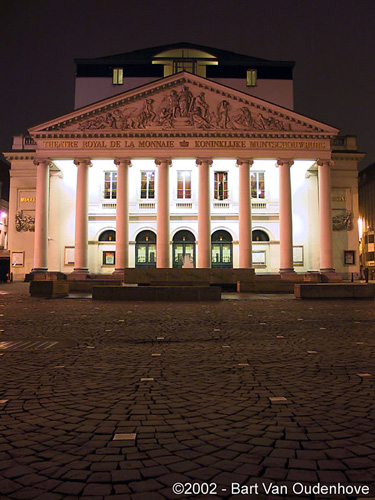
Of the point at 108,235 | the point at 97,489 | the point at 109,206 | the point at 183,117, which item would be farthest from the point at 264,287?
the point at 97,489

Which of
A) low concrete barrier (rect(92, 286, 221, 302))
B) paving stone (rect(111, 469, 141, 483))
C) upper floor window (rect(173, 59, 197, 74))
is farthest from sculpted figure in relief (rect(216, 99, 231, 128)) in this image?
paving stone (rect(111, 469, 141, 483))

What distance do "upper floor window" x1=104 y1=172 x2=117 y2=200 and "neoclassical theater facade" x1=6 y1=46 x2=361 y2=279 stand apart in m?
0.11

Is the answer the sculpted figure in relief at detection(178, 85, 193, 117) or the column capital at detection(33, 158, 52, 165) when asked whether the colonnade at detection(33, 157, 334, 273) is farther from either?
the sculpted figure in relief at detection(178, 85, 193, 117)

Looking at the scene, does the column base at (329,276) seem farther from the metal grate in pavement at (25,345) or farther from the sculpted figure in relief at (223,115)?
the metal grate in pavement at (25,345)

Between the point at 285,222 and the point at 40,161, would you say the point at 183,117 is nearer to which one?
the point at 285,222

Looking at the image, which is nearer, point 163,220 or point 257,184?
point 163,220

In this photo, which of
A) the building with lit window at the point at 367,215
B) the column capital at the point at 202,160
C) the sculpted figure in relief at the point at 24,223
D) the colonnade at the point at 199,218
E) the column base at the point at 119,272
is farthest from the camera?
the building with lit window at the point at 367,215

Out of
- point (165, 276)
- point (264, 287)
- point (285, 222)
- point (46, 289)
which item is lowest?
point (264, 287)

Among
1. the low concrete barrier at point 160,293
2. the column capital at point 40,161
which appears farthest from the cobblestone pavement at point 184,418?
the column capital at point 40,161

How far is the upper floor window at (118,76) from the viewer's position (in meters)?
52.3

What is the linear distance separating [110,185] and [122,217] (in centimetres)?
771

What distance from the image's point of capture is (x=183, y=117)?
39.5 metres

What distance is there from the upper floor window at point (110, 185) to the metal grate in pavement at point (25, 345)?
38.2m

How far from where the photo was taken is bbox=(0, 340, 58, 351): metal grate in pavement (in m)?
7.23
